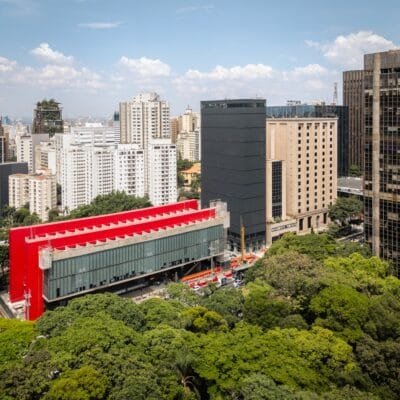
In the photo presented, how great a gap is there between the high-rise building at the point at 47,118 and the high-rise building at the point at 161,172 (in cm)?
5529

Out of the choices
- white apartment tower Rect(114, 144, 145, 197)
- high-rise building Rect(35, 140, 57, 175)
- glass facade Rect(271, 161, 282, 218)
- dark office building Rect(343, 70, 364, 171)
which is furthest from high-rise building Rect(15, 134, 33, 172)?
dark office building Rect(343, 70, 364, 171)

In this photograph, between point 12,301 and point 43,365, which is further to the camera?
point 12,301

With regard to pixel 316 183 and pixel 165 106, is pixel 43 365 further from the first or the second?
pixel 165 106

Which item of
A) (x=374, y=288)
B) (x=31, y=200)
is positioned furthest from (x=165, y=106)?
(x=374, y=288)

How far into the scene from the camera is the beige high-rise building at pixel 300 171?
57.9 m

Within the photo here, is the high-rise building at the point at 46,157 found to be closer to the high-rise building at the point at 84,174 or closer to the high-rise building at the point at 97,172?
the high-rise building at the point at 97,172

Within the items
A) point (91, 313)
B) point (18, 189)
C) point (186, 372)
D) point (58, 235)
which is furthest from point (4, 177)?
point (186, 372)

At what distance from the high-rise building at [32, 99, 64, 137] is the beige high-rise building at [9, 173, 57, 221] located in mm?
47806

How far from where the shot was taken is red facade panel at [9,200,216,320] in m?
37.4

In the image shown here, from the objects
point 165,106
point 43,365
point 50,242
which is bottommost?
point 43,365

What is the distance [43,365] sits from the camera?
20219mm

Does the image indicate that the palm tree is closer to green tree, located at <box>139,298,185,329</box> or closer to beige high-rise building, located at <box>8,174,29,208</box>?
green tree, located at <box>139,298,185,329</box>

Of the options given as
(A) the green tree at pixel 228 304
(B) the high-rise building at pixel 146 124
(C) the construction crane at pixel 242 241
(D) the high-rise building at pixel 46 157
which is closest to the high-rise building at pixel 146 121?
(B) the high-rise building at pixel 146 124

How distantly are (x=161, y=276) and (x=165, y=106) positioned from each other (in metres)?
61.0
